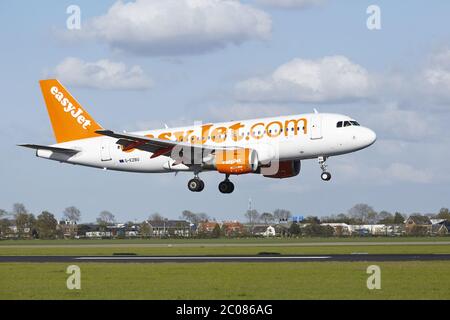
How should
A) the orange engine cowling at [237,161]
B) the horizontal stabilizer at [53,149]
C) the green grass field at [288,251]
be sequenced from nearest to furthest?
the green grass field at [288,251] < the orange engine cowling at [237,161] < the horizontal stabilizer at [53,149]

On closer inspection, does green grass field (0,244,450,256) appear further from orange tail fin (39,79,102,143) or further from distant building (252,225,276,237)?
distant building (252,225,276,237)

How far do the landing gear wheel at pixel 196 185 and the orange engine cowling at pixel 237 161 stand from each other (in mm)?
4033

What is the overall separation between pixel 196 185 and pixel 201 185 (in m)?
0.36

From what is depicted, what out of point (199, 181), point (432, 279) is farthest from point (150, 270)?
point (199, 181)

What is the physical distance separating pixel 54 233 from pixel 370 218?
74.3 m

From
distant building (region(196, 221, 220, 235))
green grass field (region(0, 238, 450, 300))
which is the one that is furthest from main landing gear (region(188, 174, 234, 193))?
distant building (region(196, 221, 220, 235))

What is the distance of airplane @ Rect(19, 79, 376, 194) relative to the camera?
178 feet

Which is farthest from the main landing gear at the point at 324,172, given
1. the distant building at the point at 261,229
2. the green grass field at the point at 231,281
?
the distant building at the point at 261,229

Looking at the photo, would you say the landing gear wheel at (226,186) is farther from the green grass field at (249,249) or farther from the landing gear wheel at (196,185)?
the green grass field at (249,249)

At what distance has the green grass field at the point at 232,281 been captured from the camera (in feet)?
85.0

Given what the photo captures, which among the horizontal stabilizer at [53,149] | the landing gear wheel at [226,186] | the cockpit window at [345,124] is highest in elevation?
the cockpit window at [345,124]

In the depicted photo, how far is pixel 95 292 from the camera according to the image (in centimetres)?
2683

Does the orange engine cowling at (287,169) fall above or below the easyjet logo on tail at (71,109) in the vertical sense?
below

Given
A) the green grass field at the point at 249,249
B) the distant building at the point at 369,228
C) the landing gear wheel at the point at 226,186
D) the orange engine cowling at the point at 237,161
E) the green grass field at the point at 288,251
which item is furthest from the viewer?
the distant building at the point at 369,228
